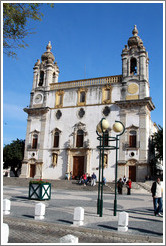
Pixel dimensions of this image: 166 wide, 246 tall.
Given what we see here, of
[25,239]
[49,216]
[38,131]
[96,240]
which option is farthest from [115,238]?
[38,131]

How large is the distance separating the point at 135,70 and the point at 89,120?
980cm

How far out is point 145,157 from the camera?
30.0 m

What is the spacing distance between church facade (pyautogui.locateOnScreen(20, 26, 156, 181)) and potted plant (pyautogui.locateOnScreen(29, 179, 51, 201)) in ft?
56.2

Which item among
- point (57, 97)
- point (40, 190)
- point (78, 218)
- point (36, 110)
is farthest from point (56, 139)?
point (78, 218)

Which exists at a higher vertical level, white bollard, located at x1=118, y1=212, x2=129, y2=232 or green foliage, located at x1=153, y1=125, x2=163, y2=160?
green foliage, located at x1=153, y1=125, x2=163, y2=160

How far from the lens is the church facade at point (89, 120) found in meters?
31.3

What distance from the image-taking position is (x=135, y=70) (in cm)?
3559

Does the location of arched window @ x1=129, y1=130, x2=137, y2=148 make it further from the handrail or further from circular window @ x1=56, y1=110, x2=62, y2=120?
circular window @ x1=56, y1=110, x2=62, y2=120

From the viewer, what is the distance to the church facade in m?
31.3

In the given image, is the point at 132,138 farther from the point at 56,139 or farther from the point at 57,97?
the point at 57,97

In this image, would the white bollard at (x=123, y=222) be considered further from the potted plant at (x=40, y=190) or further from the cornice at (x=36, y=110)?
the cornice at (x=36, y=110)

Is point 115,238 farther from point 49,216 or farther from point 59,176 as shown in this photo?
point 59,176

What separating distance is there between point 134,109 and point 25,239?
2698 centimetres

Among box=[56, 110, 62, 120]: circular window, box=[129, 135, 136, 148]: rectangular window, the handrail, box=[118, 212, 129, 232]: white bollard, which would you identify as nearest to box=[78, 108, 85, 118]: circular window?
box=[56, 110, 62, 120]: circular window
